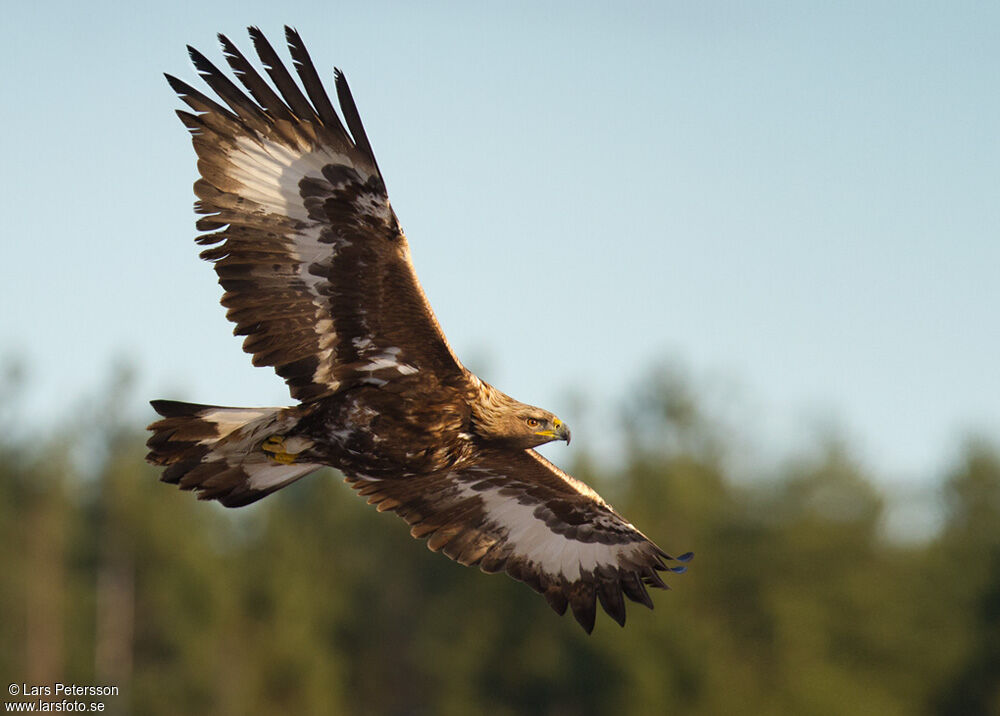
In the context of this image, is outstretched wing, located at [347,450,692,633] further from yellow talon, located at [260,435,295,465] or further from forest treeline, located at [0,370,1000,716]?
forest treeline, located at [0,370,1000,716]

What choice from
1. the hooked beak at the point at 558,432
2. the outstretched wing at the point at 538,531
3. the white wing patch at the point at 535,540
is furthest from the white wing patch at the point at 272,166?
the white wing patch at the point at 535,540

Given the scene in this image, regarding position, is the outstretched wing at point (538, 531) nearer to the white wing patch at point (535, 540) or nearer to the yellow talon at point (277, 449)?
the white wing patch at point (535, 540)

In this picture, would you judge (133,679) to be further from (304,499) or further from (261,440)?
(261,440)

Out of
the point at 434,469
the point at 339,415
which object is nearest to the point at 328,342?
the point at 339,415

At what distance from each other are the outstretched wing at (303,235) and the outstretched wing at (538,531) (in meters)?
2.53

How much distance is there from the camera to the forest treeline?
3712cm

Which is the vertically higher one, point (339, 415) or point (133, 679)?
point (133, 679)

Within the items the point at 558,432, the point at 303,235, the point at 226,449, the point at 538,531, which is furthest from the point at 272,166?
the point at 538,531

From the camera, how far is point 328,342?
1027 centimetres

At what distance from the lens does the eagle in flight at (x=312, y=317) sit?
956cm

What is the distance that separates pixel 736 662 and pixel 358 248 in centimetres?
3074

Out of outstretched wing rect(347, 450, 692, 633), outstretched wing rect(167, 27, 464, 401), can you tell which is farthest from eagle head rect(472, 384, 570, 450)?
outstretched wing rect(347, 450, 692, 633)

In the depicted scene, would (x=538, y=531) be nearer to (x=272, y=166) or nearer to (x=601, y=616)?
(x=272, y=166)

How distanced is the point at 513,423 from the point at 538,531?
218 cm
